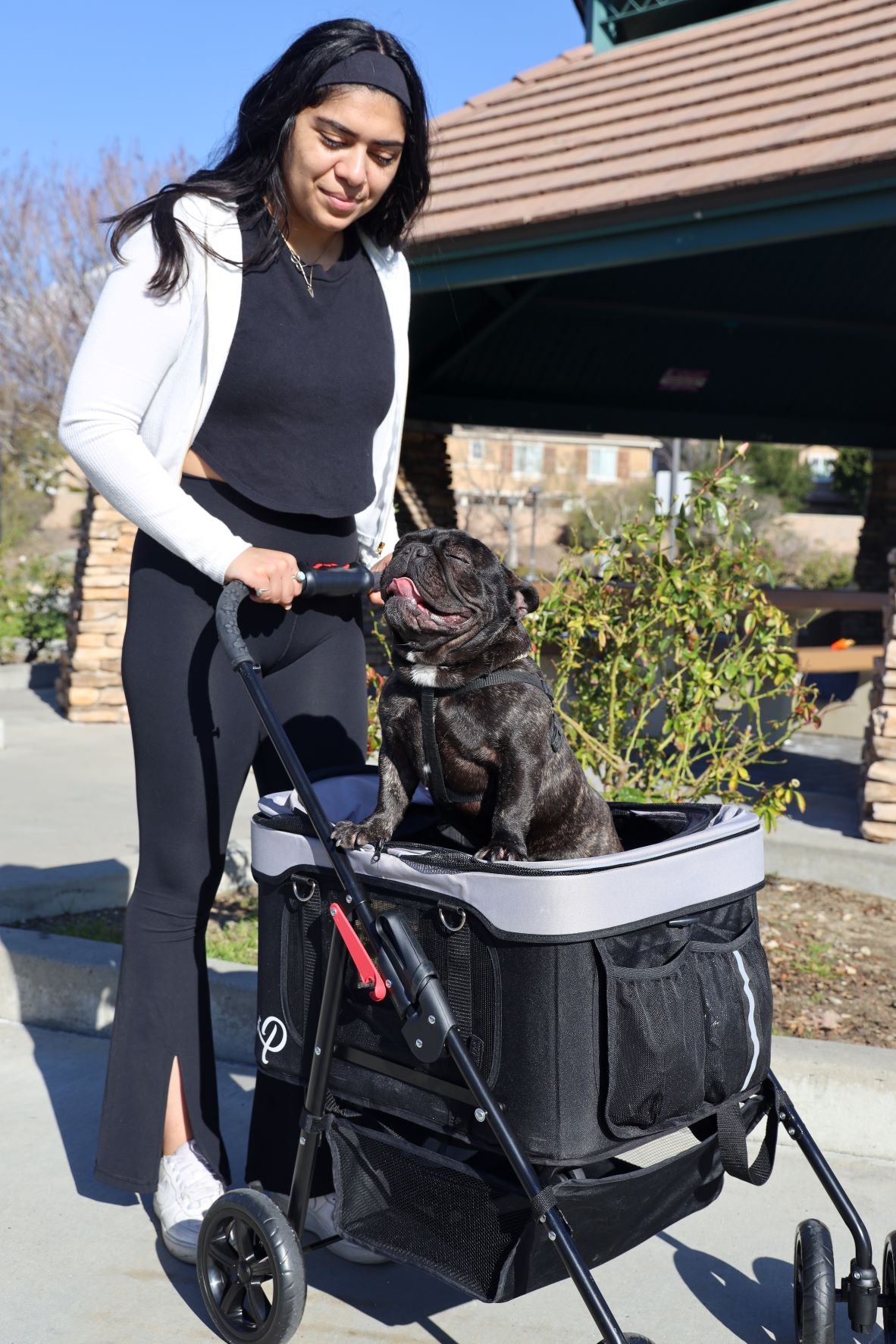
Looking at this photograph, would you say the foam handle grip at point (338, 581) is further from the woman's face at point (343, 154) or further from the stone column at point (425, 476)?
the stone column at point (425, 476)

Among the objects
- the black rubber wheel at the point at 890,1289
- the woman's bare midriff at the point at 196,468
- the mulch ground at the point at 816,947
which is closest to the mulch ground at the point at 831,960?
the mulch ground at the point at 816,947

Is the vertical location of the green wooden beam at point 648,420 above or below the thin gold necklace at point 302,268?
above

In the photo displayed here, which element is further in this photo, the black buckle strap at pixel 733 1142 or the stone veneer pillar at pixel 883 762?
the stone veneer pillar at pixel 883 762

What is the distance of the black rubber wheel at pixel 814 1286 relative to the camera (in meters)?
2.10

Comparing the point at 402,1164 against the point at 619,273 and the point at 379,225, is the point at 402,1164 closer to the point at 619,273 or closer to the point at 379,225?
the point at 379,225

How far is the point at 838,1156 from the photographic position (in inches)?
124

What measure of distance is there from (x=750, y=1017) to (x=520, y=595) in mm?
827

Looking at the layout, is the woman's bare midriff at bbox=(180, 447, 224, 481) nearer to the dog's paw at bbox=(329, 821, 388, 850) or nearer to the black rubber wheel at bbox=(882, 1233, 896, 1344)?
the dog's paw at bbox=(329, 821, 388, 850)

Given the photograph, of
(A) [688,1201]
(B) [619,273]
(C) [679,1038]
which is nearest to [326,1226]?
(A) [688,1201]

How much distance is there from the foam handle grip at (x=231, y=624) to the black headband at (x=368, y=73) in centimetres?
95

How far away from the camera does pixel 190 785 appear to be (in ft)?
8.24

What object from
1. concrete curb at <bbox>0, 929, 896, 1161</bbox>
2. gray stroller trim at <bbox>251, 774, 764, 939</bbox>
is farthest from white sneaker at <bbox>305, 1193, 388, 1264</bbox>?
concrete curb at <bbox>0, 929, 896, 1161</bbox>

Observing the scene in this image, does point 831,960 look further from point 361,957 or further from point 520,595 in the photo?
point 361,957

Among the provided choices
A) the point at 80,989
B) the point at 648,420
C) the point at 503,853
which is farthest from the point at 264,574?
the point at 648,420
